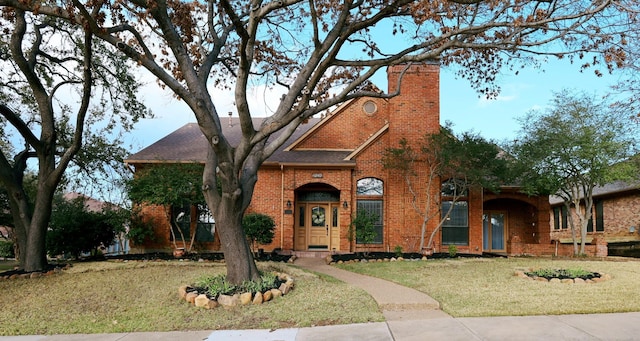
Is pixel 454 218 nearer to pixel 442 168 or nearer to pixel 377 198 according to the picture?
pixel 442 168

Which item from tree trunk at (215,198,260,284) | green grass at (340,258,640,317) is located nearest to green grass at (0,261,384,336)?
tree trunk at (215,198,260,284)

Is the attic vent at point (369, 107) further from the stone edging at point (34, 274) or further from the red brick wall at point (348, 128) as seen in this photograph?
the stone edging at point (34, 274)

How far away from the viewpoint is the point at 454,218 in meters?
17.5

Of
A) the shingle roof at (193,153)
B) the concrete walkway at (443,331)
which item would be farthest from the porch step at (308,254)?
the concrete walkway at (443,331)

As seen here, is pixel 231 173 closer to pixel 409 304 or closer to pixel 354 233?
pixel 409 304

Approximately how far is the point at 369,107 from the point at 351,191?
3.72 metres

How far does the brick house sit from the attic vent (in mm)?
42

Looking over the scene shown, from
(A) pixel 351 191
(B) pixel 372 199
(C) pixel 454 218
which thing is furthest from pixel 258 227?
(C) pixel 454 218

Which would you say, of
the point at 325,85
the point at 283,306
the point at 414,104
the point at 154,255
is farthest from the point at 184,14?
the point at 414,104

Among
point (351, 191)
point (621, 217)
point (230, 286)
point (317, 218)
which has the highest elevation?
point (351, 191)

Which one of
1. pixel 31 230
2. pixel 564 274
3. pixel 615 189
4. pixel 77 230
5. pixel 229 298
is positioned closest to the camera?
pixel 229 298

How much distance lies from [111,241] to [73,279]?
6.03 metres

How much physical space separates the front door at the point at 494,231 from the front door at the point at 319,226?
6.66m

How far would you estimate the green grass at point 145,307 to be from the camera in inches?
274
